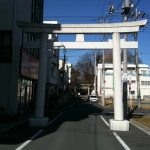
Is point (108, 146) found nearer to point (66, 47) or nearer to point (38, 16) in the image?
point (66, 47)

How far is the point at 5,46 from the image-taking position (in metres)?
19.8

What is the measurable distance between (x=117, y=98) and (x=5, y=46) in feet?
31.2

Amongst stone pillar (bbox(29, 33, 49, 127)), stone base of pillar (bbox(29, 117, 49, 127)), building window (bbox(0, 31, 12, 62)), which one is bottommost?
stone base of pillar (bbox(29, 117, 49, 127))

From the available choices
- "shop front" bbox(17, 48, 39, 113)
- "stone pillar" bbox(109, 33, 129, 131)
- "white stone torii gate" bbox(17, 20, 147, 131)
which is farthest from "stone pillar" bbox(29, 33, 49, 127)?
"shop front" bbox(17, 48, 39, 113)

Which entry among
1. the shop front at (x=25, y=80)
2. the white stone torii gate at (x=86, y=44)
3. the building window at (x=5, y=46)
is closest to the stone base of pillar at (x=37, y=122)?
the white stone torii gate at (x=86, y=44)

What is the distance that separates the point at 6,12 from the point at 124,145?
1389 centimetres

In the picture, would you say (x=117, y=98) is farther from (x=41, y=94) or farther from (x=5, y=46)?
(x=5, y=46)

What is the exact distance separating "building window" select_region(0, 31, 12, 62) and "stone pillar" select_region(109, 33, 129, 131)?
27.0 feet

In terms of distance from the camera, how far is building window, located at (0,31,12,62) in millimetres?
19562

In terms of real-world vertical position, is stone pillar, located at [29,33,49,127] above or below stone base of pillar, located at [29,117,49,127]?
above

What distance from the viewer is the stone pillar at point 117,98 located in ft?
47.1

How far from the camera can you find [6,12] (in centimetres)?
1988

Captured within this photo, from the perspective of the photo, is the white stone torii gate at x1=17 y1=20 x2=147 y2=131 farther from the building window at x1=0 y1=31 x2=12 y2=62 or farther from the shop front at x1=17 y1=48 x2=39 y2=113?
the shop front at x1=17 y1=48 x2=39 y2=113

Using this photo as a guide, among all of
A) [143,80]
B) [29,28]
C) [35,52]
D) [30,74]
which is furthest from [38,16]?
[143,80]
